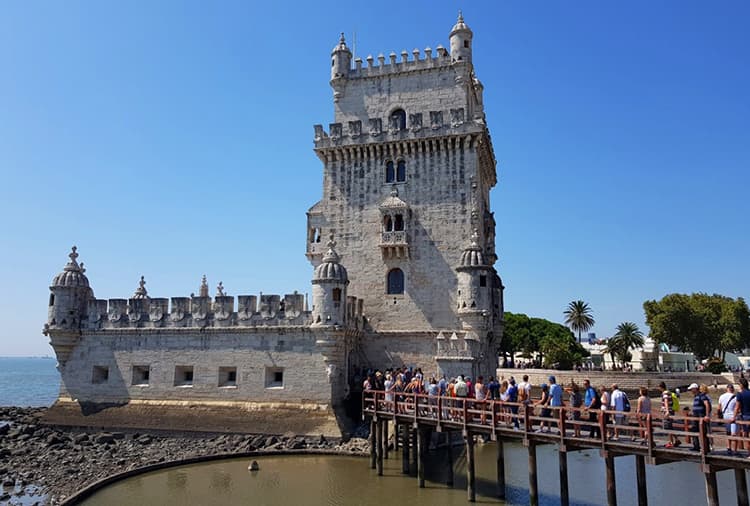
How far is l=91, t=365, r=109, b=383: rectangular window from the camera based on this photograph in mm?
32787

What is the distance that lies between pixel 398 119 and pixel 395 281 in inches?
377

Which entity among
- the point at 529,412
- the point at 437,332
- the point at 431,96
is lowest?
the point at 529,412

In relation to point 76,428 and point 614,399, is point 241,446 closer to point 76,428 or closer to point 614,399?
point 76,428

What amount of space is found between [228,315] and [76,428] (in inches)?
398

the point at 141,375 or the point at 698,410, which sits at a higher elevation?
the point at 141,375

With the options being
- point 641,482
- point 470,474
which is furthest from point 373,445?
point 641,482

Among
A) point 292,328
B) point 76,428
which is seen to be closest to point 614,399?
point 292,328

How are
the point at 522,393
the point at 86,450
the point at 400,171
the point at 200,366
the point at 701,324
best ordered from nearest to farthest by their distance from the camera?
the point at 522,393 → the point at 86,450 → the point at 200,366 → the point at 400,171 → the point at 701,324

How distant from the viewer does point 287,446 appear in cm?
2705

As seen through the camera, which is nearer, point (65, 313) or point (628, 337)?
point (65, 313)

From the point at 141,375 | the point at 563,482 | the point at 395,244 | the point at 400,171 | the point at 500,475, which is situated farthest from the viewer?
the point at 400,171

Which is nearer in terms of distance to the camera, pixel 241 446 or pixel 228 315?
pixel 241 446

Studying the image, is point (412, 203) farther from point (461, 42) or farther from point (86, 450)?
point (86, 450)

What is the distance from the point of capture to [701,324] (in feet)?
197
